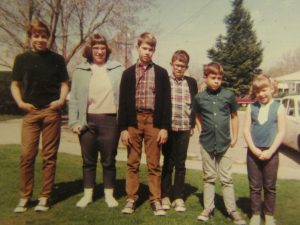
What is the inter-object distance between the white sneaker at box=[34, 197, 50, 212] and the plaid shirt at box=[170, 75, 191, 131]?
1.80m

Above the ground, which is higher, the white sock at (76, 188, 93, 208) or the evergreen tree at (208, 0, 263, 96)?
the evergreen tree at (208, 0, 263, 96)

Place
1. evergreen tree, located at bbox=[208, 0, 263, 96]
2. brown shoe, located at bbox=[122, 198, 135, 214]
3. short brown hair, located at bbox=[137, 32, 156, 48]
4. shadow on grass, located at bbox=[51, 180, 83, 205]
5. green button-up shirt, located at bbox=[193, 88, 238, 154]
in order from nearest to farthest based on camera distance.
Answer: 1. green button-up shirt, located at bbox=[193, 88, 238, 154]
2. short brown hair, located at bbox=[137, 32, 156, 48]
3. brown shoe, located at bbox=[122, 198, 135, 214]
4. shadow on grass, located at bbox=[51, 180, 83, 205]
5. evergreen tree, located at bbox=[208, 0, 263, 96]

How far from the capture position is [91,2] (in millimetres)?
15211

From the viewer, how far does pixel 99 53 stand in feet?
16.1

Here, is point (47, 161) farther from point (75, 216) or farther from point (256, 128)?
point (256, 128)

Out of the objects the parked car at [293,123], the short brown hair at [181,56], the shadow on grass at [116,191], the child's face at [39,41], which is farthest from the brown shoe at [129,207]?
the parked car at [293,123]

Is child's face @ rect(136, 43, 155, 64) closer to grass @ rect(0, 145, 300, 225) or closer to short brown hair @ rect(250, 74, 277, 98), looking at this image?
short brown hair @ rect(250, 74, 277, 98)

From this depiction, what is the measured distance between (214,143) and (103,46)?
70.7 inches

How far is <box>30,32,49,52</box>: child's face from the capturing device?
187 inches

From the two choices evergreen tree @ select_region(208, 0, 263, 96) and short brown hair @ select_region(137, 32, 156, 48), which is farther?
evergreen tree @ select_region(208, 0, 263, 96)

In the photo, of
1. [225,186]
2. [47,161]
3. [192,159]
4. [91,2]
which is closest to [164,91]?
[225,186]

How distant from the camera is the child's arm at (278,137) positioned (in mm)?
4324

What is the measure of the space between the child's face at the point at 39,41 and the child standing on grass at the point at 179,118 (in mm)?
1573

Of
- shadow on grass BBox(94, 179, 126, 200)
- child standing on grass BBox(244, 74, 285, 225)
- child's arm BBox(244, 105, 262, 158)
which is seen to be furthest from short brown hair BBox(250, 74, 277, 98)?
shadow on grass BBox(94, 179, 126, 200)
